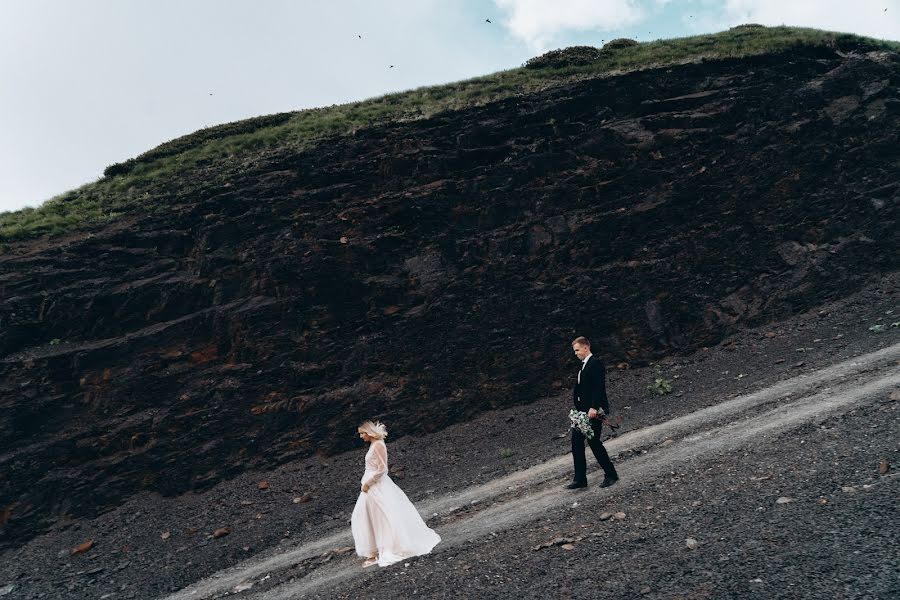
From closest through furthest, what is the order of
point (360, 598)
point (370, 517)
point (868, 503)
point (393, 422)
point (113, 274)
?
point (868, 503), point (360, 598), point (370, 517), point (393, 422), point (113, 274)

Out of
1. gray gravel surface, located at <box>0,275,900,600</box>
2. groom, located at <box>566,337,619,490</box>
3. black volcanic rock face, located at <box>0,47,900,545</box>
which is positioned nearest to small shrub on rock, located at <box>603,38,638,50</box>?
black volcanic rock face, located at <box>0,47,900,545</box>

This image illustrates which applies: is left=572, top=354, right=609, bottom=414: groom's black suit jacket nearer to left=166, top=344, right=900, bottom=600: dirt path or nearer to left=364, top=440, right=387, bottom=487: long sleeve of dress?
left=166, top=344, right=900, bottom=600: dirt path

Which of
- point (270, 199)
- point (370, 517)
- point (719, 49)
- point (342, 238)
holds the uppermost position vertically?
point (719, 49)

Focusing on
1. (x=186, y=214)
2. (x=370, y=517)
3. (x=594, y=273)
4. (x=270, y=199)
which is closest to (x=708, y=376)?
Result: (x=594, y=273)

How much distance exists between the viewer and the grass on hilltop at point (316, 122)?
19.9 metres

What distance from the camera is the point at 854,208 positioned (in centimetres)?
1856

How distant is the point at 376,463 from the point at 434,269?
10878 mm

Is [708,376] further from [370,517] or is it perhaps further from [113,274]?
[113,274]

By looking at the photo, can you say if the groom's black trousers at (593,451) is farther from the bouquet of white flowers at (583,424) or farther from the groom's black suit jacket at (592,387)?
the groom's black suit jacket at (592,387)

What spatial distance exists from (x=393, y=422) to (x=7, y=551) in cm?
948

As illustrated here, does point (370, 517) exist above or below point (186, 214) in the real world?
below

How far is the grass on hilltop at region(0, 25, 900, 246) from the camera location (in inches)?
783

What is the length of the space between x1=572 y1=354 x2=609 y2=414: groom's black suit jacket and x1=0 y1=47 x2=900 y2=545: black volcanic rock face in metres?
8.11

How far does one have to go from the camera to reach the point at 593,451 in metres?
8.45
